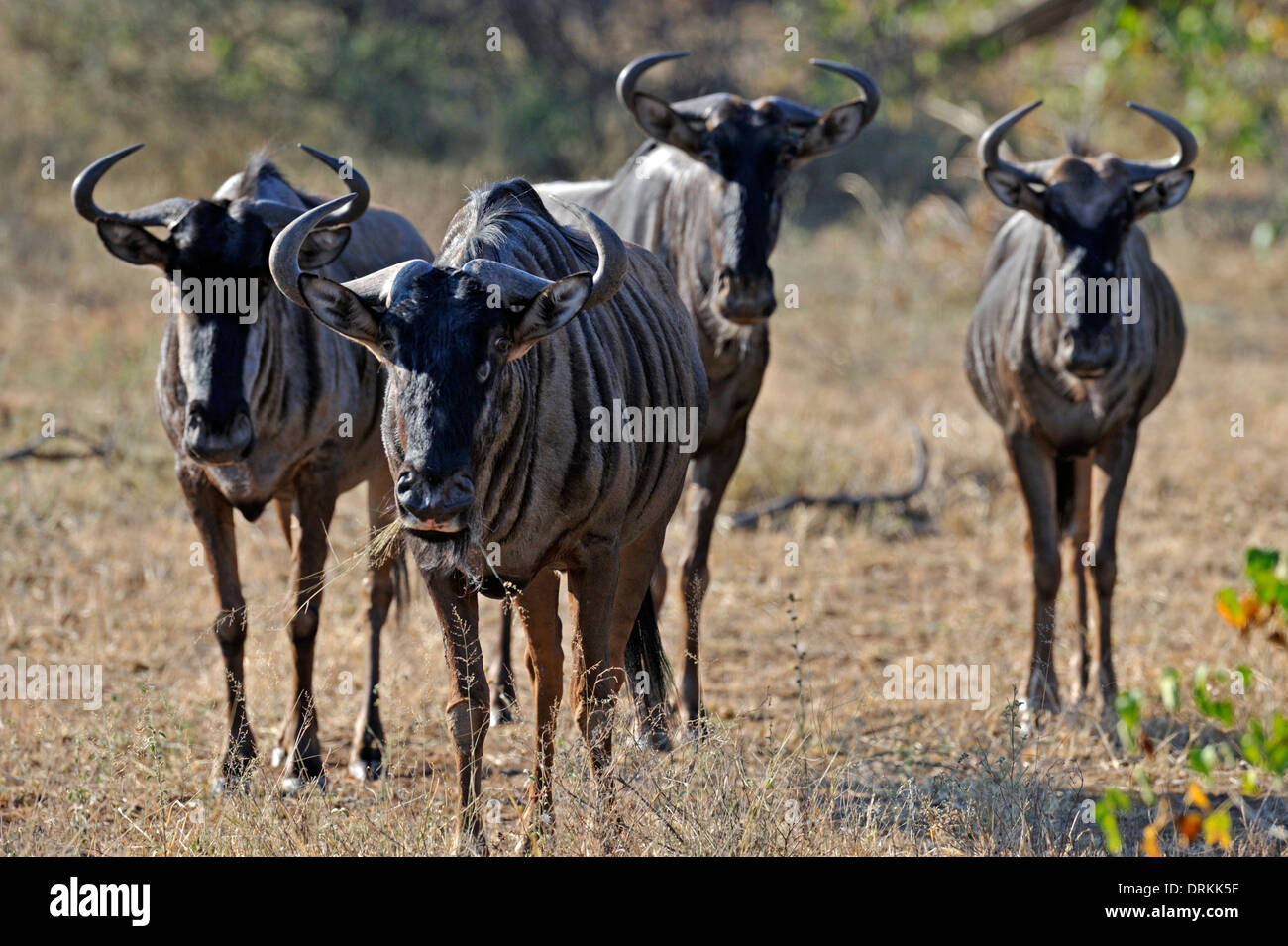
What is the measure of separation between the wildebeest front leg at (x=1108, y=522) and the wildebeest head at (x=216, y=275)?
10.1 ft

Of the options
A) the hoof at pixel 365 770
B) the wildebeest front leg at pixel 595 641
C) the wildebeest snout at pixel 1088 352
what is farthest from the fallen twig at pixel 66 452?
the wildebeest snout at pixel 1088 352

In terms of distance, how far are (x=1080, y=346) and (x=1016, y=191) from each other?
2.36ft

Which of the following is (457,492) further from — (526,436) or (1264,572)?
Result: (1264,572)

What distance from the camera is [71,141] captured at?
48.1 feet

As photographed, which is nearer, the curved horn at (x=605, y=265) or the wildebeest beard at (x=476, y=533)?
the wildebeest beard at (x=476, y=533)

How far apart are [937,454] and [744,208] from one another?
353cm

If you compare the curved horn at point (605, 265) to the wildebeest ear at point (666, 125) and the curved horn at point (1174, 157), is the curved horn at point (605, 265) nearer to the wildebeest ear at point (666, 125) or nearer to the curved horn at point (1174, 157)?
the wildebeest ear at point (666, 125)

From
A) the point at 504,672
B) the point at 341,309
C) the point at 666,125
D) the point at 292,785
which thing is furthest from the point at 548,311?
the point at 504,672

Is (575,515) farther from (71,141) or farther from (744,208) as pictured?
(71,141)

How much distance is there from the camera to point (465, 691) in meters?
3.90

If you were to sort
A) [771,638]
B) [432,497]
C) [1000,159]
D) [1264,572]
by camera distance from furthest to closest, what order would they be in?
[771,638] < [1000,159] < [432,497] < [1264,572]

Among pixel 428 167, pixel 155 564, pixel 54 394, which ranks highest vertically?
pixel 428 167

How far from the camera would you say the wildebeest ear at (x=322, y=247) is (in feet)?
15.1

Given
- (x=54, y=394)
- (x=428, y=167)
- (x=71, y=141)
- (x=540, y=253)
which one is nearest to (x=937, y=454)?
(x=540, y=253)
